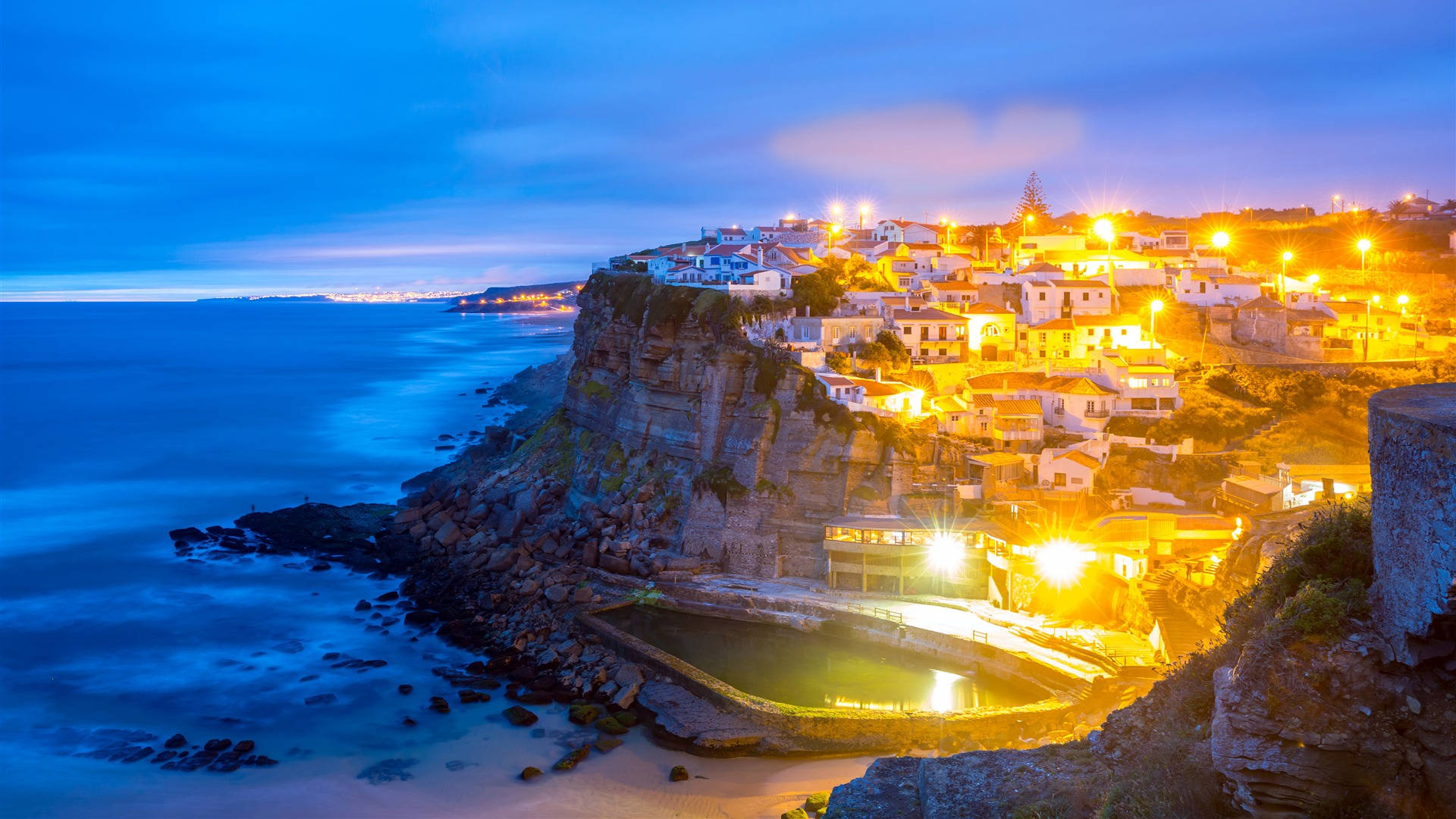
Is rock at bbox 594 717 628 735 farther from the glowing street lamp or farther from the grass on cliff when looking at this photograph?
the grass on cliff

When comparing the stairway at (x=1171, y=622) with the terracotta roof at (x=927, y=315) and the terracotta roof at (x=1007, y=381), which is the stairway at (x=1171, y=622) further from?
the terracotta roof at (x=927, y=315)

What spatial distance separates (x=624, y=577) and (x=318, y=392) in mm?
48146

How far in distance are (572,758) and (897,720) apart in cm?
549

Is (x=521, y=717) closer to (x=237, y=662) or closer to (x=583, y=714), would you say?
(x=583, y=714)

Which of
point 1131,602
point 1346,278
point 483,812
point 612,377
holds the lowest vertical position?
point 483,812

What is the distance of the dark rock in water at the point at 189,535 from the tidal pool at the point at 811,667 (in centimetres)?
1561

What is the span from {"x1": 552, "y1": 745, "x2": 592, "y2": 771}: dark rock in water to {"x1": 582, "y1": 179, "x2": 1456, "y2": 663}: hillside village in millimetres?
8210

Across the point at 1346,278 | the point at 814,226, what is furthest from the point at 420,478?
the point at 1346,278

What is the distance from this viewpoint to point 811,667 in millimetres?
19562

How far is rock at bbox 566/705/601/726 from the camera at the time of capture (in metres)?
17.4

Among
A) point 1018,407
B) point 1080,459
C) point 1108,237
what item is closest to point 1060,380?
point 1018,407

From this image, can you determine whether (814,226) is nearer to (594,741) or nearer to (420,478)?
(420,478)

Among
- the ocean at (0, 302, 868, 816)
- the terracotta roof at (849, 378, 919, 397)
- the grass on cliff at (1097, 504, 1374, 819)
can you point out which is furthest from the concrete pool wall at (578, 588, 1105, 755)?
the terracotta roof at (849, 378, 919, 397)

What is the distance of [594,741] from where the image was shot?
16.7 metres
